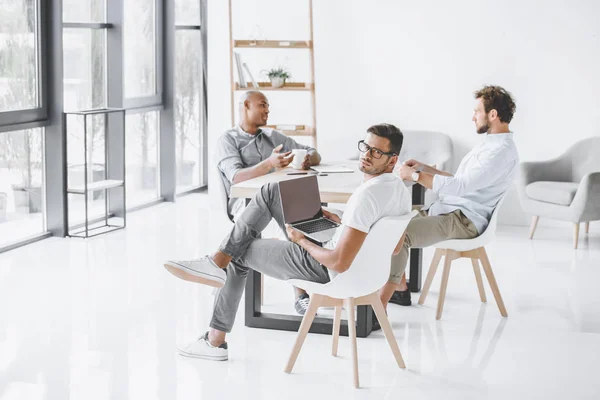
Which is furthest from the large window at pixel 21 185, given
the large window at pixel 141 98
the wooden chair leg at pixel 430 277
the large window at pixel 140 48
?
the wooden chair leg at pixel 430 277

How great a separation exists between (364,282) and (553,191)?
11.7 feet

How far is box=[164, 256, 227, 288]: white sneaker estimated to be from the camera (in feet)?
12.2

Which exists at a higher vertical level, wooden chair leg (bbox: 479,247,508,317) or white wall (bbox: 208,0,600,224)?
white wall (bbox: 208,0,600,224)

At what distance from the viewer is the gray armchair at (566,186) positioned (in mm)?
6387

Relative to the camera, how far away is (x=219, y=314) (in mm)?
3855

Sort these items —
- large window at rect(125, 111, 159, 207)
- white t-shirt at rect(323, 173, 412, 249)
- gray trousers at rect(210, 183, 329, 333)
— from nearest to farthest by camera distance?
white t-shirt at rect(323, 173, 412, 249) → gray trousers at rect(210, 183, 329, 333) → large window at rect(125, 111, 159, 207)

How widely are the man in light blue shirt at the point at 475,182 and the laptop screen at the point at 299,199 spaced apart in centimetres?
72

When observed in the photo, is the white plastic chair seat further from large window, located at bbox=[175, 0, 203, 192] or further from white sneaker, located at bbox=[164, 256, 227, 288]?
large window, located at bbox=[175, 0, 203, 192]

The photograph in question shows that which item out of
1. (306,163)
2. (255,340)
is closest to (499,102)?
Result: (306,163)

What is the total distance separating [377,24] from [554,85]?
162 centimetres

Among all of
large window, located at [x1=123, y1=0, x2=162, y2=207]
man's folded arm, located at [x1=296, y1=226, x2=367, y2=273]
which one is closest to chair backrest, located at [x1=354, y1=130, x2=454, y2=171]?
large window, located at [x1=123, y1=0, x2=162, y2=207]

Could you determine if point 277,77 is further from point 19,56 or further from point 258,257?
point 258,257

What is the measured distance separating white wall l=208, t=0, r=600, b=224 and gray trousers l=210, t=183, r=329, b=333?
3871 millimetres

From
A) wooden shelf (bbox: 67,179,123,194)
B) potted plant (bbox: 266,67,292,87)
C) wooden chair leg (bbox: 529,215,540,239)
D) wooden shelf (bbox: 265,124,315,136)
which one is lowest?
wooden chair leg (bbox: 529,215,540,239)
